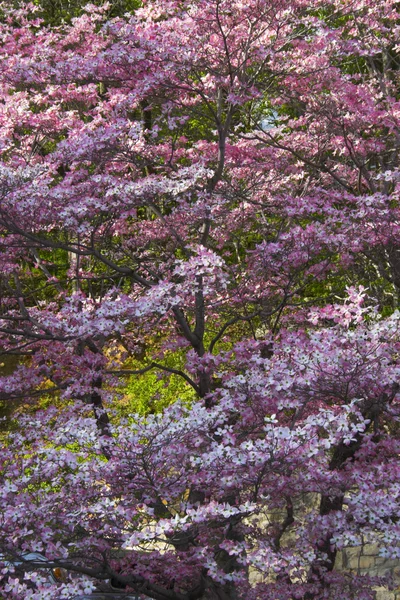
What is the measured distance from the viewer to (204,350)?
6078 millimetres

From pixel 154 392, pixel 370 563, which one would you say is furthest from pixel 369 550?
pixel 154 392

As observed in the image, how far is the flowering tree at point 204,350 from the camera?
3693 millimetres

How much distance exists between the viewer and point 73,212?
16.6ft

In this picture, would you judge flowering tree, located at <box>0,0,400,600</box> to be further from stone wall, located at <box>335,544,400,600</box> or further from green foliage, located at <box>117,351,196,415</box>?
green foliage, located at <box>117,351,196,415</box>

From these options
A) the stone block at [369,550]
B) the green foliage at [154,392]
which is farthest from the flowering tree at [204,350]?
the green foliage at [154,392]

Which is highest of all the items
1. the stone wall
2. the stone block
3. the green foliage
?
the green foliage

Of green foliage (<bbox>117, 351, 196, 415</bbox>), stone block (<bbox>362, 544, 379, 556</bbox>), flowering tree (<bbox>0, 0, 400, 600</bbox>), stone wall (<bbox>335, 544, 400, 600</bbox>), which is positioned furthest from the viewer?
green foliage (<bbox>117, 351, 196, 415</bbox>)

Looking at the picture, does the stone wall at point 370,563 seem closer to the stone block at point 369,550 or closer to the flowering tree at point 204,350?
the stone block at point 369,550

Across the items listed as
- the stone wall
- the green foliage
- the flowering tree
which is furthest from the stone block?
the green foliage

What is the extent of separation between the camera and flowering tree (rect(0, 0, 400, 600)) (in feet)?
12.1

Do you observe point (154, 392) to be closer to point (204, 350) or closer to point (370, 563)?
point (370, 563)

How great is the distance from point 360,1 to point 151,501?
18.8 ft

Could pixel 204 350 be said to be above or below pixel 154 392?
above

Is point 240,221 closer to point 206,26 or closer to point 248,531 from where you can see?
point 206,26
